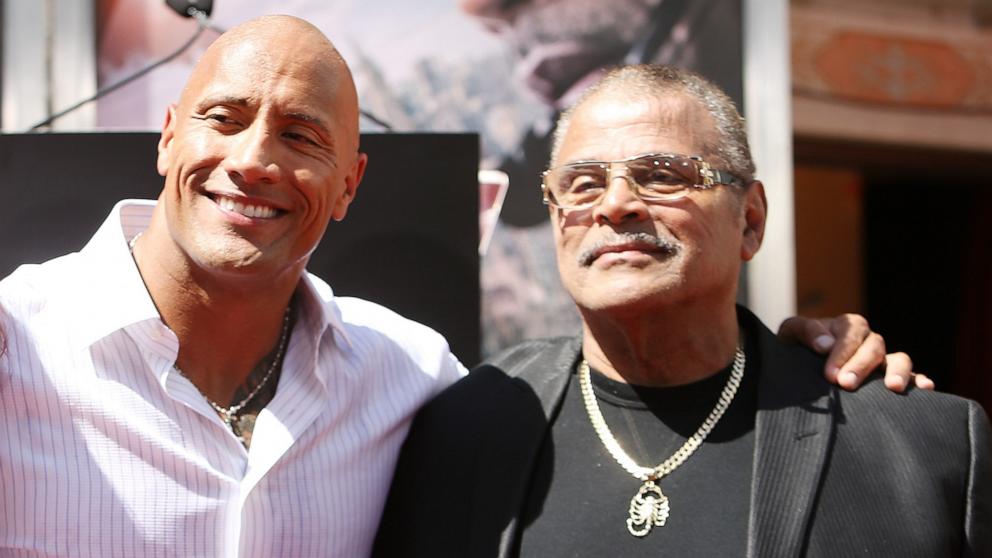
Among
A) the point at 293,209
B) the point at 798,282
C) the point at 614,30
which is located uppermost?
the point at 614,30

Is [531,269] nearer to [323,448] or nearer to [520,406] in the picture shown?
[520,406]

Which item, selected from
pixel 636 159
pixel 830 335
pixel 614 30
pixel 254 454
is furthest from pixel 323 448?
pixel 614 30

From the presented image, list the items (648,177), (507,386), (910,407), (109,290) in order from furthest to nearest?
(507,386), (648,177), (910,407), (109,290)

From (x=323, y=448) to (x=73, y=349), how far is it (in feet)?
1.54

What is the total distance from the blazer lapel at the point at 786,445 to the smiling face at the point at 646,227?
19 centimetres

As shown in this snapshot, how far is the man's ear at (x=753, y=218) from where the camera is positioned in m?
2.27

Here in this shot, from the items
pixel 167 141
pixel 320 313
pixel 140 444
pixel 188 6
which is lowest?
pixel 140 444

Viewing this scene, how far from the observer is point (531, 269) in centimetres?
301

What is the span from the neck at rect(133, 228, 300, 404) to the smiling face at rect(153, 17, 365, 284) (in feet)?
0.16

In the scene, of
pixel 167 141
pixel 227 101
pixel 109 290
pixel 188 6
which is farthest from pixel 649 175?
pixel 188 6

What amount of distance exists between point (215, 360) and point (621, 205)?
0.81 metres

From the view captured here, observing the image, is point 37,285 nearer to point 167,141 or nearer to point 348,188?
point 167,141

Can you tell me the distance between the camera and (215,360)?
2.02m

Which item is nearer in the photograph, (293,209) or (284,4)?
(293,209)
